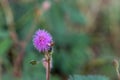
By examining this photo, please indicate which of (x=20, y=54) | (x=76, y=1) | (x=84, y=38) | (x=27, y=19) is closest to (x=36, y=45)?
(x=20, y=54)

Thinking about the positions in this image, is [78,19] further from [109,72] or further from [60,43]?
[109,72]

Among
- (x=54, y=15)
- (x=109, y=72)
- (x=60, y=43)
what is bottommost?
(x=109, y=72)

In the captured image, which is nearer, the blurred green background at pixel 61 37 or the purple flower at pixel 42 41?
the purple flower at pixel 42 41

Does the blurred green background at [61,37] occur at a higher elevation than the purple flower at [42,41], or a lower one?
higher

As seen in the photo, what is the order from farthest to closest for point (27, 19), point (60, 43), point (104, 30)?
point (104, 30), point (60, 43), point (27, 19)
